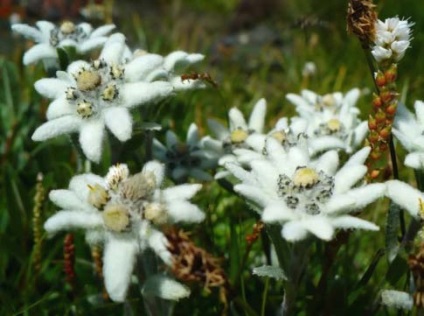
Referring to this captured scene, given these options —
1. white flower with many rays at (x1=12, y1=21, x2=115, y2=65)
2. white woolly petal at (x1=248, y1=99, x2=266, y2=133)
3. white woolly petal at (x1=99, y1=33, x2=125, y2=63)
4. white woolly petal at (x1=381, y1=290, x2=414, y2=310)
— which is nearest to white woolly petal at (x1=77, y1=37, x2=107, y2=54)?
white flower with many rays at (x1=12, y1=21, x2=115, y2=65)

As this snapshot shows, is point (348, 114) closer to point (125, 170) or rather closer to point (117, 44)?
point (117, 44)

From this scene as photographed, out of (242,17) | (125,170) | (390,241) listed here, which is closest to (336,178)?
(390,241)

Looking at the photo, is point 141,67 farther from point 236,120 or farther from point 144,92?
point 236,120

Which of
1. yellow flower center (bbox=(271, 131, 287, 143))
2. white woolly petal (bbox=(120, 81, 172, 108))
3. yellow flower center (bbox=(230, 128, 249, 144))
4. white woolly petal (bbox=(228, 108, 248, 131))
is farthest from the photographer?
white woolly petal (bbox=(228, 108, 248, 131))

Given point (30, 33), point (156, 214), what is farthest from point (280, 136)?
point (30, 33)

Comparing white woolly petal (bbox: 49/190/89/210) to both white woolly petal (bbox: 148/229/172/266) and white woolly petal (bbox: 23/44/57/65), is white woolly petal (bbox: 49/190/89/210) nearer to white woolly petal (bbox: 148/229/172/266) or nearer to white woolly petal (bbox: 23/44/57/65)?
white woolly petal (bbox: 148/229/172/266)

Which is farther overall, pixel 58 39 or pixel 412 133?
pixel 58 39
